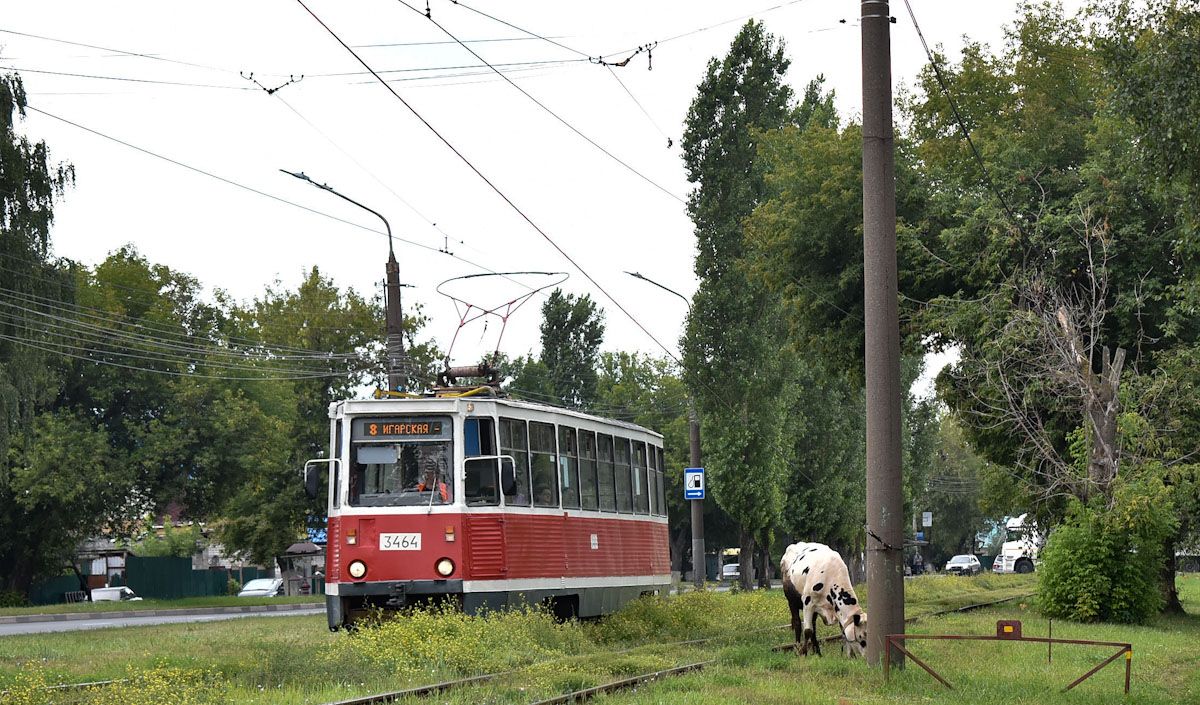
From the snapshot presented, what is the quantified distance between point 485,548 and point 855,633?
173 inches

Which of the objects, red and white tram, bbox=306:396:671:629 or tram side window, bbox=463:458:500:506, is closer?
red and white tram, bbox=306:396:671:629

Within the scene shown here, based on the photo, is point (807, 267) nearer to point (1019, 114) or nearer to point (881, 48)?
point (1019, 114)

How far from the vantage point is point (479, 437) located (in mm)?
17047

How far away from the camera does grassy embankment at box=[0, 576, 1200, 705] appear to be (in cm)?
1192

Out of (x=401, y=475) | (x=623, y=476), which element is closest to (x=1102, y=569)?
(x=623, y=476)

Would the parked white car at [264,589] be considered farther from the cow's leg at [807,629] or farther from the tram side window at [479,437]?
the cow's leg at [807,629]

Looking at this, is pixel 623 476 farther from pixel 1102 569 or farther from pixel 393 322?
pixel 1102 569

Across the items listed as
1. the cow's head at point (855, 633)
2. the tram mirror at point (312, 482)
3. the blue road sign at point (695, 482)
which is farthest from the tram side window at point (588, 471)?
the blue road sign at point (695, 482)

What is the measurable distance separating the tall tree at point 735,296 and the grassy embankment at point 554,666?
61.6 ft

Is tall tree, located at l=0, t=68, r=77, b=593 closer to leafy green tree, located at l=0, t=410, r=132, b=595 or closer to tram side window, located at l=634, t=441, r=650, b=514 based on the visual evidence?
tram side window, located at l=634, t=441, r=650, b=514

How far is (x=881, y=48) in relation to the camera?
14.2 meters

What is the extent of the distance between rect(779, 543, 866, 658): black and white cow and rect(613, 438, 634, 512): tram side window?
4373 mm

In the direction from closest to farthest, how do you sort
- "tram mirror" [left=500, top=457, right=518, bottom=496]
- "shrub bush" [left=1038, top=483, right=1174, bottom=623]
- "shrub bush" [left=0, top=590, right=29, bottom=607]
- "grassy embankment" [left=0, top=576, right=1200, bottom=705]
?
"grassy embankment" [left=0, top=576, right=1200, bottom=705] → "tram mirror" [left=500, top=457, right=518, bottom=496] → "shrub bush" [left=1038, top=483, right=1174, bottom=623] → "shrub bush" [left=0, top=590, right=29, bottom=607]

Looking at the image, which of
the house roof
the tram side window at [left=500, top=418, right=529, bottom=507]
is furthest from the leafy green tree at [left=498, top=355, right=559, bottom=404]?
the tram side window at [left=500, top=418, right=529, bottom=507]
